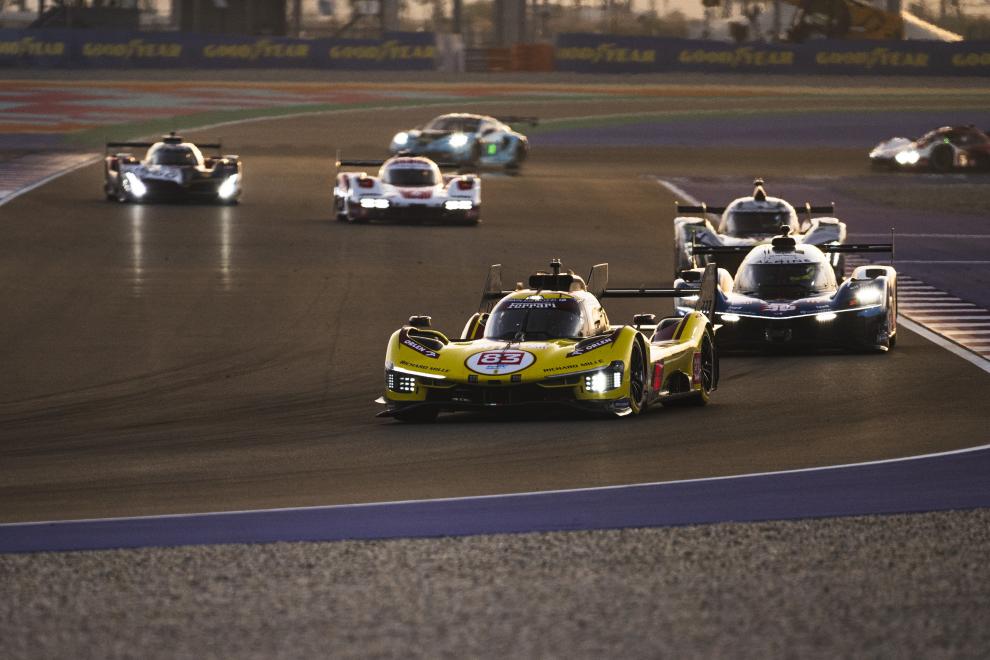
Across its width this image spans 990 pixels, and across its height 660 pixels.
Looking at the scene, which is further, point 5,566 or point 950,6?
point 950,6

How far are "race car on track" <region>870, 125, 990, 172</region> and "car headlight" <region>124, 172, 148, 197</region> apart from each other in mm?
23284

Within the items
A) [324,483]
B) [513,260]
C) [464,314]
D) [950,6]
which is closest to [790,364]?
[464,314]

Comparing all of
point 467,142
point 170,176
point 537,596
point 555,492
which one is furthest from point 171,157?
point 537,596

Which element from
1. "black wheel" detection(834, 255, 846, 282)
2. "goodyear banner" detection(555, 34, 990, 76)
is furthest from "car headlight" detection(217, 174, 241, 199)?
"goodyear banner" detection(555, 34, 990, 76)

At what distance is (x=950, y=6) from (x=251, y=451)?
7786 centimetres

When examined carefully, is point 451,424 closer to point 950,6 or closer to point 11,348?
point 11,348

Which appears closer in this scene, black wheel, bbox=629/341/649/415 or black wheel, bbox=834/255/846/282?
black wheel, bbox=629/341/649/415

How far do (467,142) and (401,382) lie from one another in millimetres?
36384

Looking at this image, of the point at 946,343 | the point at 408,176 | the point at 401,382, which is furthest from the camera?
the point at 408,176

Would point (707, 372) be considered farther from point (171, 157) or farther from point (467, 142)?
point (467, 142)

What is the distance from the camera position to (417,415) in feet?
56.3

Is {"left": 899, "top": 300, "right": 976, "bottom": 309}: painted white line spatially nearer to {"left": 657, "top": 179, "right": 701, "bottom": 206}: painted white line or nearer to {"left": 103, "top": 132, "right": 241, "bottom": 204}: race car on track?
{"left": 657, "top": 179, "right": 701, "bottom": 206}: painted white line

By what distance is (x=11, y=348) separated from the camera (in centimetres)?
2188

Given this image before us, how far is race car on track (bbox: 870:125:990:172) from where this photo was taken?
56125 mm
